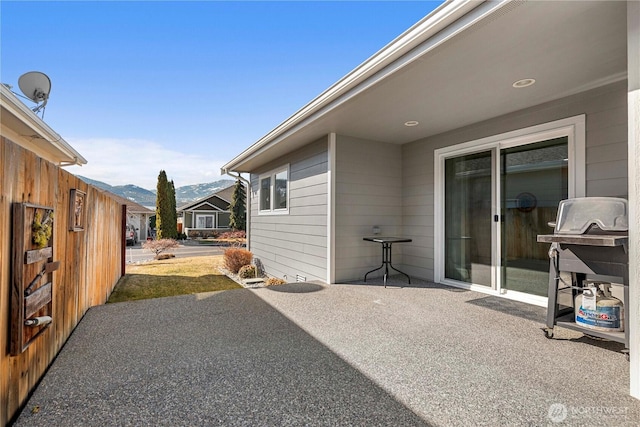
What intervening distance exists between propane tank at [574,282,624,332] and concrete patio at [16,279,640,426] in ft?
0.71

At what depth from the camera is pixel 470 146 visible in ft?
14.5

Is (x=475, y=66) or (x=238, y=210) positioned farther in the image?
(x=238, y=210)

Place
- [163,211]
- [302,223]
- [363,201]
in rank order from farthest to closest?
1. [163,211]
2. [302,223]
3. [363,201]

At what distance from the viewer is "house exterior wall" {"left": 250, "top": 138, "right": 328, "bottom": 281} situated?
5184 mm

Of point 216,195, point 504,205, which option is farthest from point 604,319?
point 216,195

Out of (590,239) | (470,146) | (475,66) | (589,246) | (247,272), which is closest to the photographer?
(590,239)

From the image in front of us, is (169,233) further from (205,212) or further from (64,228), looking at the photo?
(64,228)

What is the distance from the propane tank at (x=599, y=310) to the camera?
228 cm

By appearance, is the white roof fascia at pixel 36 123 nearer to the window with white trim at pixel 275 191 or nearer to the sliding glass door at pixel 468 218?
the window with white trim at pixel 275 191

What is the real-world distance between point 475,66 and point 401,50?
744 mm

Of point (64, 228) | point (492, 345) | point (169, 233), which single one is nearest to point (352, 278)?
point (492, 345)

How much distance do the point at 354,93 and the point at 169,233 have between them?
18198 millimetres

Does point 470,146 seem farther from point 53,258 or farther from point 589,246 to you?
point 53,258

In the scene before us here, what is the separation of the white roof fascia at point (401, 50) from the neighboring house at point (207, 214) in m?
22.0
